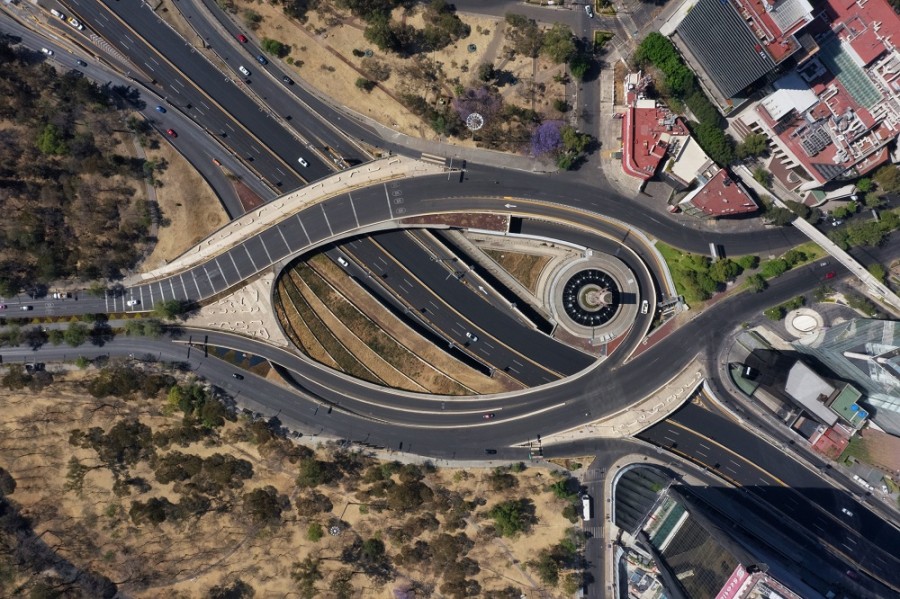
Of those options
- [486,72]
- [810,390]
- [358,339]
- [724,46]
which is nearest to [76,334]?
[358,339]

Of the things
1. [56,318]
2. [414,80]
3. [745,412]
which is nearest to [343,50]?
[414,80]

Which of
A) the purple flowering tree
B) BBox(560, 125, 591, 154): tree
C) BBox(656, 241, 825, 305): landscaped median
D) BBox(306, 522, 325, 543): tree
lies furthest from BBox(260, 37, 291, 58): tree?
BBox(306, 522, 325, 543): tree

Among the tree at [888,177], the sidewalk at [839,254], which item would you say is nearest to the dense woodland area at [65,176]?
the sidewalk at [839,254]

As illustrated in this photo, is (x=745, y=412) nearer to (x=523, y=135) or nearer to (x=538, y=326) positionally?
(x=538, y=326)

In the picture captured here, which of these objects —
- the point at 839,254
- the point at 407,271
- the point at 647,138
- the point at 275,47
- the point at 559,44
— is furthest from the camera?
the point at 407,271

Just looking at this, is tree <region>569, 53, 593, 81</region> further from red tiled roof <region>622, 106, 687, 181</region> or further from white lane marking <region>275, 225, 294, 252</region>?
white lane marking <region>275, 225, 294, 252</region>

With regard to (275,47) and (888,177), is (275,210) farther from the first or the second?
(888,177)
